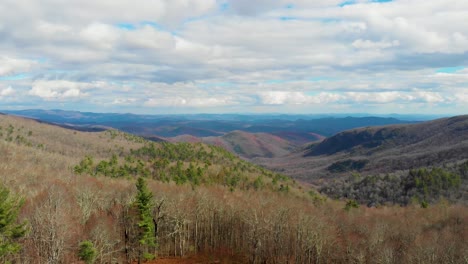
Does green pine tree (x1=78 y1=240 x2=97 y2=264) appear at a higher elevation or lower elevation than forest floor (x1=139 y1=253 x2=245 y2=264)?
higher

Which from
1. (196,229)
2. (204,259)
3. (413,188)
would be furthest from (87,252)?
(413,188)

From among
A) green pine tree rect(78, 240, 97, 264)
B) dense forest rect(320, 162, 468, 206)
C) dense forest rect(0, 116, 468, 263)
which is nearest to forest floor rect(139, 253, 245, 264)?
dense forest rect(0, 116, 468, 263)

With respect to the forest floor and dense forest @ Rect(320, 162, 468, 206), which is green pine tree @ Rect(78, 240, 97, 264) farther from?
dense forest @ Rect(320, 162, 468, 206)

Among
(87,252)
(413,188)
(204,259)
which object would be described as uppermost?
(87,252)

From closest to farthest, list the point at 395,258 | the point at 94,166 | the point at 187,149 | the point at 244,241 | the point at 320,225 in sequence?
the point at 395,258 < the point at 320,225 < the point at 244,241 < the point at 94,166 < the point at 187,149

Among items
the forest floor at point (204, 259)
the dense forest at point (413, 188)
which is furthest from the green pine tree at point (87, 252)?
the dense forest at point (413, 188)

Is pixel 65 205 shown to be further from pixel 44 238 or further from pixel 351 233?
pixel 351 233

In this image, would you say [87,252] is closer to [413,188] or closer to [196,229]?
[196,229]

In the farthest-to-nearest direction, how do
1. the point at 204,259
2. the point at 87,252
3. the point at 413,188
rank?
the point at 413,188 < the point at 204,259 < the point at 87,252

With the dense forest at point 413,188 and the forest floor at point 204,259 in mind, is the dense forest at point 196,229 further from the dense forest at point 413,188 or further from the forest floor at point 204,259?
the dense forest at point 413,188

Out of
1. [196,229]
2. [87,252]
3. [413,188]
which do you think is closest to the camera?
[87,252]

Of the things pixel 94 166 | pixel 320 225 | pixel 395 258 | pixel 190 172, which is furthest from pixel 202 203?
pixel 94 166
